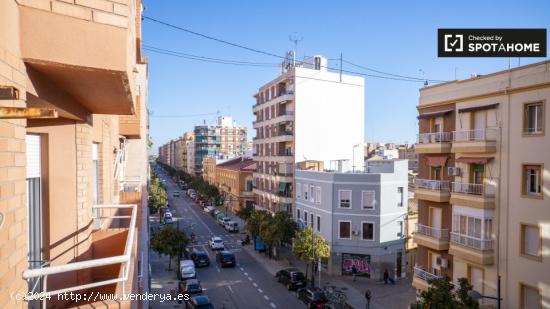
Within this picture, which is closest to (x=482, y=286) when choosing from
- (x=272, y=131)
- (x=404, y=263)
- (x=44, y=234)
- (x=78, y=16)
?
(x=404, y=263)

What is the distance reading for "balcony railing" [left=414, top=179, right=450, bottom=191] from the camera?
64.8 feet

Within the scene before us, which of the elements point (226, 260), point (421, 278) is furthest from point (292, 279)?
point (421, 278)

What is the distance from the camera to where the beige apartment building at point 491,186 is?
605 inches

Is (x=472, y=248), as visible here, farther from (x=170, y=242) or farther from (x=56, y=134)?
(x=170, y=242)

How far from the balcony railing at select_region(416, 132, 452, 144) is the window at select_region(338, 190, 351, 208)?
35.7 feet

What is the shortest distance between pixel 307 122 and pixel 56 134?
36815 millimetres

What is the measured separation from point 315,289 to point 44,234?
22398 millimetres

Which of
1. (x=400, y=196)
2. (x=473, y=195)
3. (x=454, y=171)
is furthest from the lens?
(x=400, y=196)

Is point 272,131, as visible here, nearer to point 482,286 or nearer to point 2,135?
point 482,286

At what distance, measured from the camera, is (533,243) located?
15539 mm

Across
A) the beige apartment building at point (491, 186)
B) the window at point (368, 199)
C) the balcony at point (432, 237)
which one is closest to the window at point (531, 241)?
the beige apartment building at point (491, 186)

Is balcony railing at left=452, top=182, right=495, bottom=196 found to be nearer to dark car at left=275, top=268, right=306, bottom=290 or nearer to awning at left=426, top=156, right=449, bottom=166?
awning at left=426, top=156, right=449, bottom=166

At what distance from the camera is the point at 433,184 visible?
20141 millimetres

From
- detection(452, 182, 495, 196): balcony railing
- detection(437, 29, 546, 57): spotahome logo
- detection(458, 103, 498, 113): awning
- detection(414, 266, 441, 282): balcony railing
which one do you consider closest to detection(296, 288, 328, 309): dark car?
detection(414, 266, 441, 282): balcony railing
